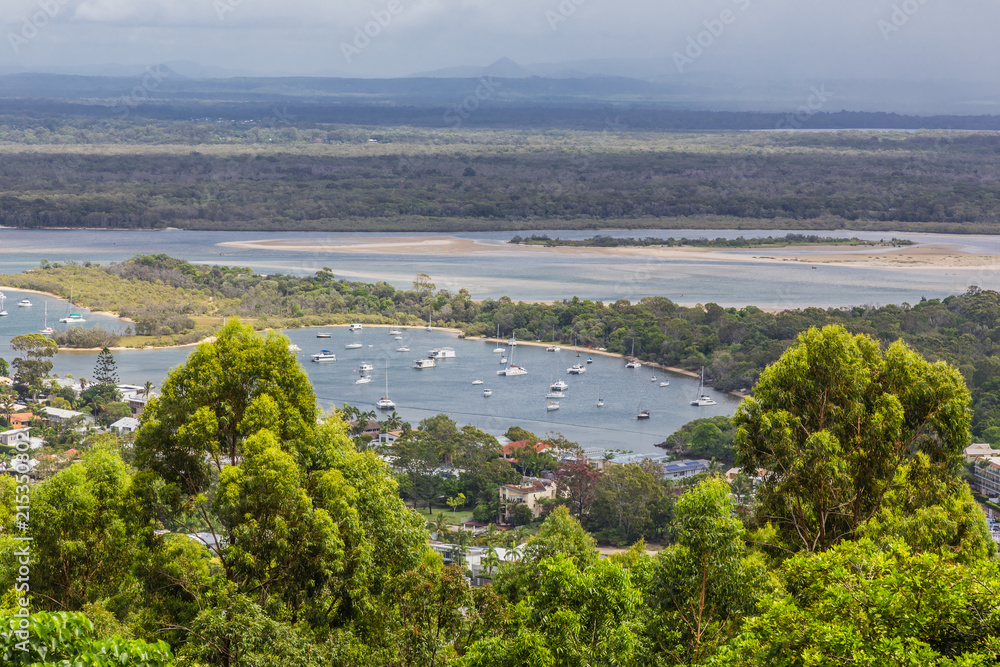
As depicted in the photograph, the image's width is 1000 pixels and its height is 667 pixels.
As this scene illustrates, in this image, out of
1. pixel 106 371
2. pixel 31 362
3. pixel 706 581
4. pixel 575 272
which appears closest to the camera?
pixel 706 581

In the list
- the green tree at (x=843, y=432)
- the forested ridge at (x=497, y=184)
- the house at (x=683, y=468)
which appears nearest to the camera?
the green tree at (x=843, y=432)

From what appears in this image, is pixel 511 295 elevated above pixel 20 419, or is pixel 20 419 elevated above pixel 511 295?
pixel 20 419

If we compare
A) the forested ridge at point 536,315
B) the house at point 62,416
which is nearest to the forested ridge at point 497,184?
the forested ridge at point 536,315

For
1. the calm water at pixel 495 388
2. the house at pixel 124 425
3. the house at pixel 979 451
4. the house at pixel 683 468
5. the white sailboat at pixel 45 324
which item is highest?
the house at pixel 979 451

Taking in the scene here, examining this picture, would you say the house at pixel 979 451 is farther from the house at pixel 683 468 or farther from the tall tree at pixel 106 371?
the tall tree at pixel 106 371

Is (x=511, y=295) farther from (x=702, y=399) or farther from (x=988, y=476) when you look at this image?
(x=988, y=476)

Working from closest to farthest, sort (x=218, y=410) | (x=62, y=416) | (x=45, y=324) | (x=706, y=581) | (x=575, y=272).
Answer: (x=706, y=581) → (x=218, y=410) → (x=62, y=416) → (x=45, y=324) → (x=575, y=272)

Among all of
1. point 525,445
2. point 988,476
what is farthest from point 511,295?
point 988,476
